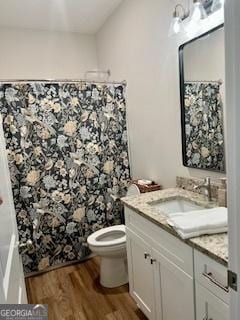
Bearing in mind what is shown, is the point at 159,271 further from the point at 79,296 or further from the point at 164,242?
the point at 79,296

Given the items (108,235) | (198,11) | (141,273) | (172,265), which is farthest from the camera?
(108,235)

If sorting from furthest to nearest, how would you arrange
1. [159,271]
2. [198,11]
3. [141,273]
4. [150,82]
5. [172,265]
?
1. [150,82]
2. [141,273]
3. [198,11]
4. [159,271]
5. [172,265]

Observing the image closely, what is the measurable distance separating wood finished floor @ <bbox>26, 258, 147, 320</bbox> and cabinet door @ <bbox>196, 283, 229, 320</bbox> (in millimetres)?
869

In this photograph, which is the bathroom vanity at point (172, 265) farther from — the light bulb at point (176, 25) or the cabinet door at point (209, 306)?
the light bulb at point (176, 25)

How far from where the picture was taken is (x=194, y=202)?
5.57 feet

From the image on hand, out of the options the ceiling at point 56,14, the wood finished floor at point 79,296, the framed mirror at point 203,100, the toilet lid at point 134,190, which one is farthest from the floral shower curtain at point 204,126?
the ceiling at point 56,14

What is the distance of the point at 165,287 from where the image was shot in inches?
56.0

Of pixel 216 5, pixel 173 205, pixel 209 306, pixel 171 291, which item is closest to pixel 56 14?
pixel 216 5

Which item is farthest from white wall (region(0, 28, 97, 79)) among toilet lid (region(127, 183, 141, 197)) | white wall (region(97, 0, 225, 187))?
toilet lid (region(127, 183, 141, 197))

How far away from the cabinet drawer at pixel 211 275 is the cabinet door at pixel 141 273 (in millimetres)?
473

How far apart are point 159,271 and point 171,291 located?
13 cm

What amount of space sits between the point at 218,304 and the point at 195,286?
15 centimetres

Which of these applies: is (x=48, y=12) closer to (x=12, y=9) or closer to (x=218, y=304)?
(x=12, y=9)

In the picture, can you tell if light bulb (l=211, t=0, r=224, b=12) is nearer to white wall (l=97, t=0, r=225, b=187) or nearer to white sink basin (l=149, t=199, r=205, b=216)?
white wall (l=97, t=0, r=225, b=187)
